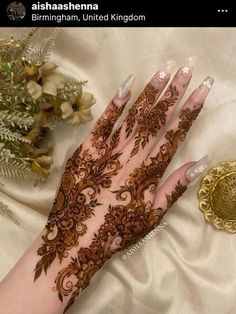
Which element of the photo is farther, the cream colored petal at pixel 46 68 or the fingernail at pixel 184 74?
the fingernail at pixel 184 74

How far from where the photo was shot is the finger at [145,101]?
133 centimetres

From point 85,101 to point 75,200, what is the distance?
0.81ft

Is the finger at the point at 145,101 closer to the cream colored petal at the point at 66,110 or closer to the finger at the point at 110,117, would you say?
the finger at the point at 110,117

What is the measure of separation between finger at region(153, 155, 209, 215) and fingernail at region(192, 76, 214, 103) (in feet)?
0.48

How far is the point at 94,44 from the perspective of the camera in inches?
57.5

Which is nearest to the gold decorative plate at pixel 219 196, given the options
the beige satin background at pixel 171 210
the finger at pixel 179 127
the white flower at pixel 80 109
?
the beige satin background at pixel 171 210

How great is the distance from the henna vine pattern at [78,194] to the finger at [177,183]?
0.12 meters

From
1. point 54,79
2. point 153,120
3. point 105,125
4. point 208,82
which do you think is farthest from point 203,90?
point 54,79

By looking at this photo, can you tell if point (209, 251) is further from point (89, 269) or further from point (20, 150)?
point (20, 150)

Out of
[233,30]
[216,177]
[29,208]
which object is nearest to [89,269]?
[29,208]

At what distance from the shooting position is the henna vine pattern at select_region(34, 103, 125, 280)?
4.12 feet

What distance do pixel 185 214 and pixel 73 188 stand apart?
323mm
